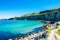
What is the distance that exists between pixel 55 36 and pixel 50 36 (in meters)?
1.00

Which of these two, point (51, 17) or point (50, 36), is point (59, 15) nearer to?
point (51, 17)

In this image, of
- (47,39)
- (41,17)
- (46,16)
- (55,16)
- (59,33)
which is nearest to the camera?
(47,39)

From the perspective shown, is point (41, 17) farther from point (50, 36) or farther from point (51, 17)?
point (50, 36)

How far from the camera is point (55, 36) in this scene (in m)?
27.4

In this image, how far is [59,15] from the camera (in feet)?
478

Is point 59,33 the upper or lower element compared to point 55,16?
upper

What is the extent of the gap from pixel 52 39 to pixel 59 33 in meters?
2.68

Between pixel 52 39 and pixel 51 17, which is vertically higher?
pixel 52 39

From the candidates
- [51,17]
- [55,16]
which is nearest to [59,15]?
[55,16]

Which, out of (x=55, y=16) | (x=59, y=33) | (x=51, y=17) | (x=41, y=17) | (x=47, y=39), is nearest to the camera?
(x=47, y=39)

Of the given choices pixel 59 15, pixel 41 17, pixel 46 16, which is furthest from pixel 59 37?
pixel 41 17

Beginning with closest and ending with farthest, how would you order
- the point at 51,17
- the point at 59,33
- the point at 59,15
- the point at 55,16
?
the point at 59,33 < the point at 59,15 < the point at 55,16 < the point at 51,17

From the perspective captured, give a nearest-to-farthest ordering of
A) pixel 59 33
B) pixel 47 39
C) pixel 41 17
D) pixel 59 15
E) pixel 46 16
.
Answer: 1. pixel 47 39
2. pixel 59 33
3. pixel 59 15
4. pixel 46 16
5. pixel 41 17

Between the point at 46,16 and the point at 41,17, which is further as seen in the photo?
the point at 41,17
